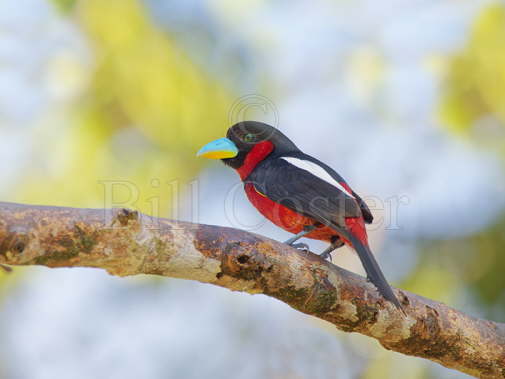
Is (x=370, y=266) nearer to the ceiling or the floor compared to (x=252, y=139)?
nearer to the floor

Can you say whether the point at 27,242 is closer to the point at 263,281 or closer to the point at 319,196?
the point at 263,281

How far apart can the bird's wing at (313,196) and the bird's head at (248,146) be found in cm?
28

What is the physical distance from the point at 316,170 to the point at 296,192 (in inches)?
9.3

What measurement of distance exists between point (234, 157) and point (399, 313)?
5.78ft

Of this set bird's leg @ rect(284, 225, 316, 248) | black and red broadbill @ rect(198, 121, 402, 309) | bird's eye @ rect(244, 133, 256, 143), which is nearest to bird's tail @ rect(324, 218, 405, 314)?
black and red broadbill @ rect(198, 121, 402, 309)

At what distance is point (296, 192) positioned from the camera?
421cm

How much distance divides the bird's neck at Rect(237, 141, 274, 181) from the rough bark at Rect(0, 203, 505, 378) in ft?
4.58

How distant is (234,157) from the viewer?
194 inches

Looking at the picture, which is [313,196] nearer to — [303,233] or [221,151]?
[303,233]

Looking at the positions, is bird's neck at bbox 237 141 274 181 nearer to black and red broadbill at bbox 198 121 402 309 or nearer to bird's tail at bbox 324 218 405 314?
black and red broadbill at bbox 198 121 402 309

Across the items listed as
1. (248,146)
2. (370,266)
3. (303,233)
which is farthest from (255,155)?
(370,266)

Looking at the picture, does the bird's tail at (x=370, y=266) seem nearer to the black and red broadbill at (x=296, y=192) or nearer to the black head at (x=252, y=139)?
the black and red broadbill at (x=296, y=192)

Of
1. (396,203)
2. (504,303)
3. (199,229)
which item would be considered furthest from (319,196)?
(504,303)

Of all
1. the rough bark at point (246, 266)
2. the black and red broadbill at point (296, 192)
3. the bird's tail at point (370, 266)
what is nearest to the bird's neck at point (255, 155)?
the black and red broadbill at point (296, 192)
